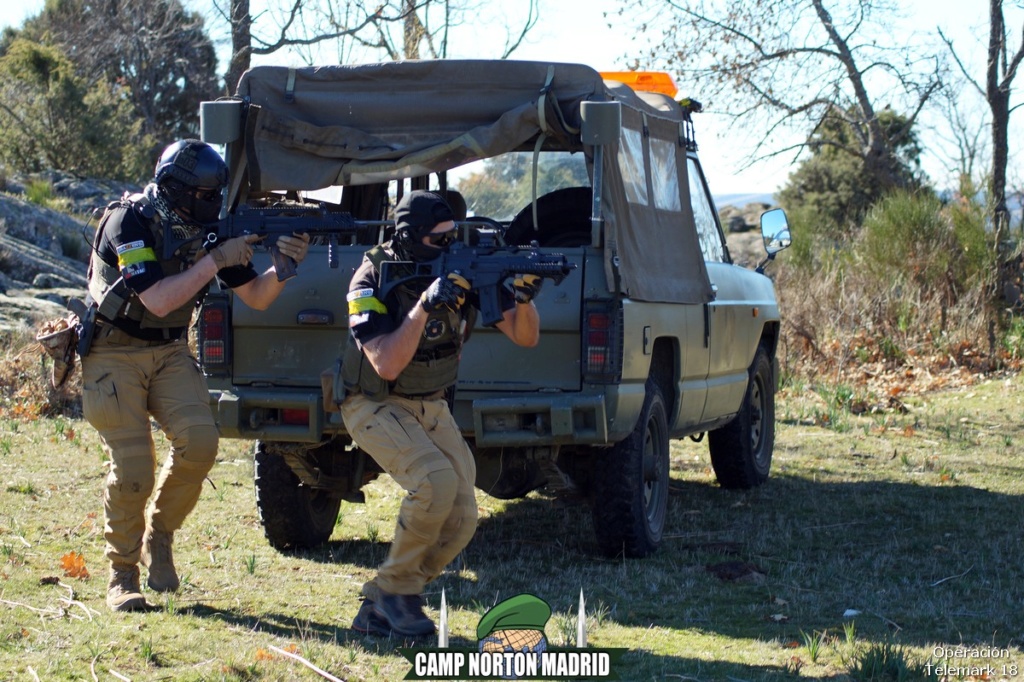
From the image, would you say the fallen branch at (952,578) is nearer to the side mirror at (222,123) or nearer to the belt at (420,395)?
the belt at (420,395)

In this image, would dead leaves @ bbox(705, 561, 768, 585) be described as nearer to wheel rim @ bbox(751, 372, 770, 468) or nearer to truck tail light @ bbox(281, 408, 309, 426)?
truck tail light @ bbox(281, 408, 309, 426)

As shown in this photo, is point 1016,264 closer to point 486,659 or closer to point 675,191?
point 675,191

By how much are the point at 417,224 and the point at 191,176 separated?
0.96 meters

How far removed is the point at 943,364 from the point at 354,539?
970cm

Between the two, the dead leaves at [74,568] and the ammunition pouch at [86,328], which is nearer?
the ammunition pouch at [86,328]

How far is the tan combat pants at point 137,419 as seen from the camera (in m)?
5.05

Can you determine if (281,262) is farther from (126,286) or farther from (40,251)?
(40,251)

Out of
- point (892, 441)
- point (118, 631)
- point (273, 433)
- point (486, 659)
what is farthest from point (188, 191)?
point (892, 441)

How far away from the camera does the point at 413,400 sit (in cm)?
480

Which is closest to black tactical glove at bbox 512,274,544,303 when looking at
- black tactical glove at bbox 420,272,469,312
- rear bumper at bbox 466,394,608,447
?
black tactical glove at bbox 420,272,469,312

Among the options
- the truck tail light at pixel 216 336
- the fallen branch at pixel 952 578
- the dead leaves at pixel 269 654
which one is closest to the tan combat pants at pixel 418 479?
the dead leaves at pixel 269 654

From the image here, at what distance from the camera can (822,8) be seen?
1903 centimetres

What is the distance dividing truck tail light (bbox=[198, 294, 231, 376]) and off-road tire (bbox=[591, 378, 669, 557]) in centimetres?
182

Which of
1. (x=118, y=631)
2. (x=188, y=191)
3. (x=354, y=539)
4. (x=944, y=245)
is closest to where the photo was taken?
(x=118, y=631)
